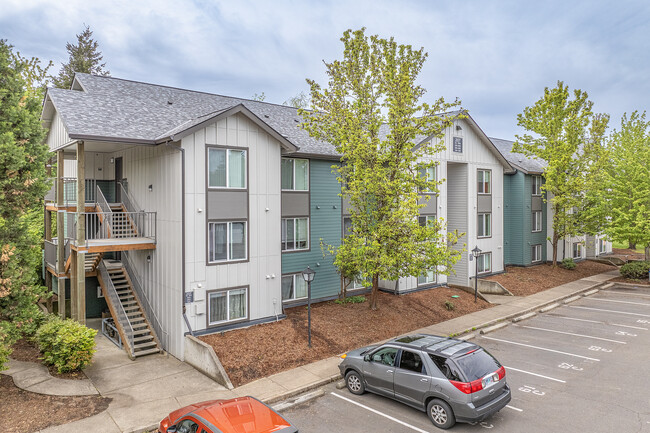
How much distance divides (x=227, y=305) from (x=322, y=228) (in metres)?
6.33

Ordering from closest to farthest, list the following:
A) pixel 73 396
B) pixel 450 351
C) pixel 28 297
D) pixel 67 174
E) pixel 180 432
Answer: pixel 180 432 → pixel 450 351 → pixel 73 396 → pixel 28 297 → pixel 67 174

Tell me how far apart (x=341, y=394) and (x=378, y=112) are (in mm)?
10931

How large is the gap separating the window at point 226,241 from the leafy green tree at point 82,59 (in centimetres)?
3192

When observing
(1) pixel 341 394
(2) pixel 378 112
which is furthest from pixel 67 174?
(1) pixel 341 394

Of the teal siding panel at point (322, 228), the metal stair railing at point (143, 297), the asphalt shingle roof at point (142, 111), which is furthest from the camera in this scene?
the teal siding panel at point (322, 228)

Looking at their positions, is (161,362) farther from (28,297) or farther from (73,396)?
(28,297)

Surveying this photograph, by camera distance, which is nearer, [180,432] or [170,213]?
[180,432]

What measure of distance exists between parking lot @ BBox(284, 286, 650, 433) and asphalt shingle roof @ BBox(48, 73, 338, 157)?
10.1 m

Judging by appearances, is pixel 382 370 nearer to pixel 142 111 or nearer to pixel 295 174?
pixel 295 174

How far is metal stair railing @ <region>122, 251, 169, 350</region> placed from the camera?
50.2 feet

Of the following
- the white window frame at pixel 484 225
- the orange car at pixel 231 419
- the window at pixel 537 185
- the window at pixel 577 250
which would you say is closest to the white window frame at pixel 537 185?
the window at pixel 537 185

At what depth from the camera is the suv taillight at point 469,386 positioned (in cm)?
889

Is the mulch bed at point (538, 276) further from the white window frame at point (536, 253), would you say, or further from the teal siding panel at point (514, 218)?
the teal siding panel at point (514, 218)

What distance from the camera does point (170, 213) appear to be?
1469 centimetres
